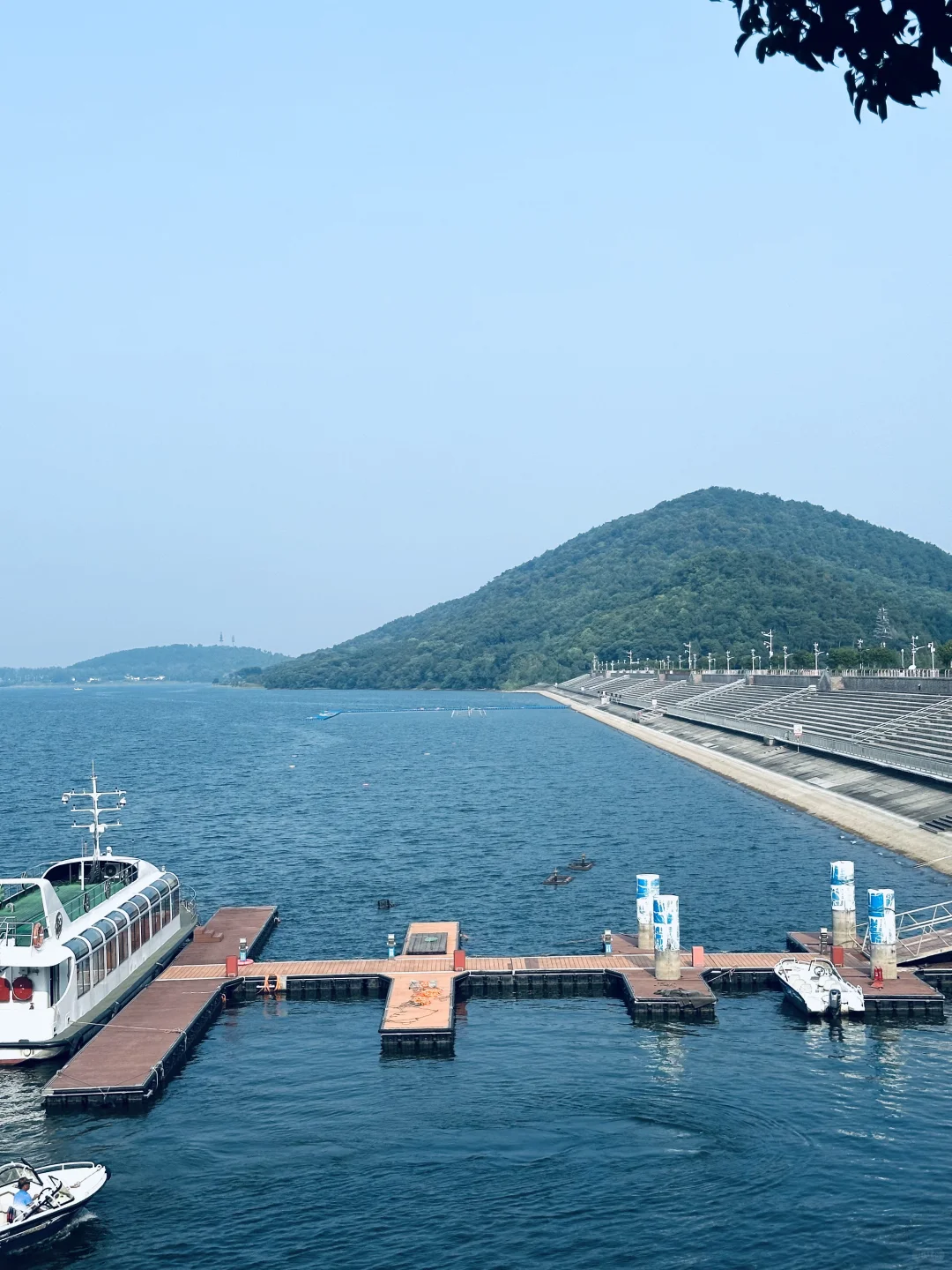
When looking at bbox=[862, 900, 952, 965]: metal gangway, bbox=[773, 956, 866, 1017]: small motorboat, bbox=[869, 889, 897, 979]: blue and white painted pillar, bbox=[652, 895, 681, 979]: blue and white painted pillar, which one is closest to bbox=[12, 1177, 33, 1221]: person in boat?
bbox=[652, 895, 681, 979]: blue and white painted pillar

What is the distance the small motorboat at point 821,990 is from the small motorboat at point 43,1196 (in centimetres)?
2983

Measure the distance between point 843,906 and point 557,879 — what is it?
2658 centimetres

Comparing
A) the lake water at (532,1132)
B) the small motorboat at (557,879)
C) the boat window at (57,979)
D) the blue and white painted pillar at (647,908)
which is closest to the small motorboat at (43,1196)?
the lake water at (532,1132)

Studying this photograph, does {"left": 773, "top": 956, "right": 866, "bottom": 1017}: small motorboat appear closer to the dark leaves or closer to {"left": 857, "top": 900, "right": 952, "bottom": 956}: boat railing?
{"left": 857, "top": 900, "right": 952, "bottom": 956}: boat railing

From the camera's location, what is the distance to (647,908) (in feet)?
193

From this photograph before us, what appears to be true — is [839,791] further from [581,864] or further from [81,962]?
[81,962]

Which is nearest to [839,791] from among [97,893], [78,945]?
[97,893]

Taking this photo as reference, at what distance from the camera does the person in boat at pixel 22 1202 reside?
104 ft

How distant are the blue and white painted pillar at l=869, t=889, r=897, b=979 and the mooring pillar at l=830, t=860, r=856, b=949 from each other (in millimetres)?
4844

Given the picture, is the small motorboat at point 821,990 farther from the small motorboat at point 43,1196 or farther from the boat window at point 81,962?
the boat window at point 81,962

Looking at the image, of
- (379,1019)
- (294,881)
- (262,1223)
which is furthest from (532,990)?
(294,881)

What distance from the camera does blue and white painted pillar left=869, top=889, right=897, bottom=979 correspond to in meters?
52.8

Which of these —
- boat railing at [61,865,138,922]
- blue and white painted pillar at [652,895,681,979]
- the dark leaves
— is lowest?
blue and white painted pillar at [652,895,681,979]

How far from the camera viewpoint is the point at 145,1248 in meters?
31.9
